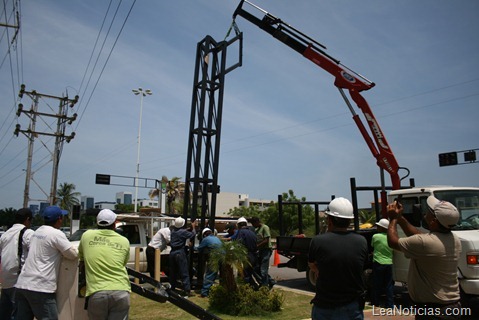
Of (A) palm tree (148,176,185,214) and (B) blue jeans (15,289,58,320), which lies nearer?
(B) blue jeans (15,289,58,320)

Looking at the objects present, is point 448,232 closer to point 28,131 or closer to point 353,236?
point 353,236

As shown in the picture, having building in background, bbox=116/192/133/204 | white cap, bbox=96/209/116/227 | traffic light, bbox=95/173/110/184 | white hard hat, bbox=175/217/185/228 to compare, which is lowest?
white hard hat, bbox=175/217/185/228

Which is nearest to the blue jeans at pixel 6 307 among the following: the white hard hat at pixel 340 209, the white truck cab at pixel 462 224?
the white hard hat at pixel 340 209

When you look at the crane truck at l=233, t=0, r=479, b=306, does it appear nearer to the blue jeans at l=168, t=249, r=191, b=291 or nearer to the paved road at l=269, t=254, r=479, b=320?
the paved road at l=269, t=254, r=479, b=320

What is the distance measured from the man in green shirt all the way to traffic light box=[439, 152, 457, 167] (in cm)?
2551

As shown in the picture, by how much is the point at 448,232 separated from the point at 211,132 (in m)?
9.23

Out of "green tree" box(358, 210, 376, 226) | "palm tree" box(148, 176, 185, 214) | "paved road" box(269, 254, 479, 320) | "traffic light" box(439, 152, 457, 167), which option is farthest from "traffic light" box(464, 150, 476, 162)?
"palm tree" box(148, 176, 185, 214)

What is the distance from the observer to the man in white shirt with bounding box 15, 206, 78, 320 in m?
4.30

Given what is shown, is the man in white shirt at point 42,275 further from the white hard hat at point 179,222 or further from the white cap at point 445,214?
the white hard hat at point 179,222

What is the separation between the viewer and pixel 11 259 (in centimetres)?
504

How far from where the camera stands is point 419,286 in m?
3.57

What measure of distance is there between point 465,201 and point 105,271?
7115 mm

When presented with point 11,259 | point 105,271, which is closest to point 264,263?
point 11,259

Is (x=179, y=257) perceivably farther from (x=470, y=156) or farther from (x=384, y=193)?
(x=470, y=156)
